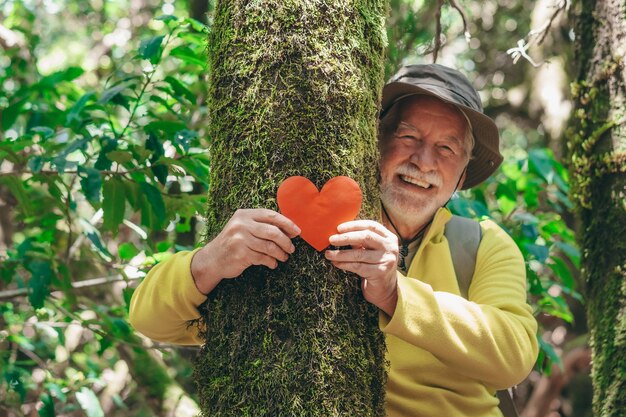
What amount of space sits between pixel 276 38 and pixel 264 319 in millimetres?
710

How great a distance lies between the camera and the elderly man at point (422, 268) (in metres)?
1.82

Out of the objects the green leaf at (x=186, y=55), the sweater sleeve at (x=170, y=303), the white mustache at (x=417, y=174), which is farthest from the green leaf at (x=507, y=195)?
the sweater sleeve at (x=170, y=303)

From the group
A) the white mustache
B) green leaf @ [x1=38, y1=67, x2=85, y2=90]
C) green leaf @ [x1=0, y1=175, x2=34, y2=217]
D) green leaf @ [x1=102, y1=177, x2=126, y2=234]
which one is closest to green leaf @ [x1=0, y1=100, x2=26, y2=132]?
green leaf @ [x1=38, y1=67, x2=85, y2=90]

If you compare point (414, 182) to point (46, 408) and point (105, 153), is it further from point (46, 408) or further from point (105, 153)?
point (46, 408)

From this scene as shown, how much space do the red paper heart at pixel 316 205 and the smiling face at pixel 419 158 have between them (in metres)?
0.90

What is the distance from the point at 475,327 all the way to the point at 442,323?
0.44ft

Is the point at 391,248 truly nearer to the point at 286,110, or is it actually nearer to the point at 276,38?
the point at 286,110

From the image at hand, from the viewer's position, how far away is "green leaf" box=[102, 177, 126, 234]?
118 inches

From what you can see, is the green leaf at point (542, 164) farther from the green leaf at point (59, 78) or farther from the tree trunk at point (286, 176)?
the green leaf at point (59, 78)

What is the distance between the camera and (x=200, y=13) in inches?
243

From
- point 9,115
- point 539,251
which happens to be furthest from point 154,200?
point 539,251

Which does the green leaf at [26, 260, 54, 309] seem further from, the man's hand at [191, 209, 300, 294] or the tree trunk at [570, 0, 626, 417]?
the tree trunk at [570, 0, 626, 417]

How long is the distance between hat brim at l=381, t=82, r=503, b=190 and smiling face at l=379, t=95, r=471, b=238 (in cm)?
5

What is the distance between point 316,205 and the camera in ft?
5.83
